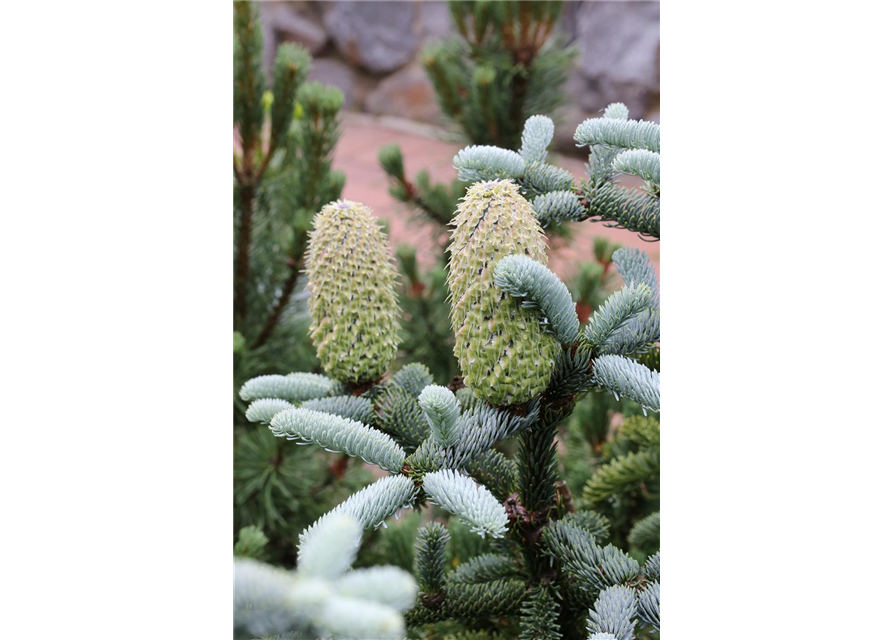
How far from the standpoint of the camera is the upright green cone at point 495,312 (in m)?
0.41

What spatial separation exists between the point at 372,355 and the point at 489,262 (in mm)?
126

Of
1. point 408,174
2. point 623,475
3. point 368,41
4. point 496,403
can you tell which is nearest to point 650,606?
point 496,403

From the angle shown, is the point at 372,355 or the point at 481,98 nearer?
the point at 372,355

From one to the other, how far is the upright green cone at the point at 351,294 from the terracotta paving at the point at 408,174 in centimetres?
19

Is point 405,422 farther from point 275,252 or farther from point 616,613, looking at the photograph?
point 275,252

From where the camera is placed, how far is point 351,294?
1.57 ft

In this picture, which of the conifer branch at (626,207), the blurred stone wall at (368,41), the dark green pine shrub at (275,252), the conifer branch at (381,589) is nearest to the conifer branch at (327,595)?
the conifer branch at (381,589)

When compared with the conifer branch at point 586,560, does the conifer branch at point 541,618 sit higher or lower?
lower

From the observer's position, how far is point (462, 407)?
1.54 ft

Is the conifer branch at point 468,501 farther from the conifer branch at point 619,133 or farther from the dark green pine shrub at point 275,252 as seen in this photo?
the dark green pine shrub at point 275,252

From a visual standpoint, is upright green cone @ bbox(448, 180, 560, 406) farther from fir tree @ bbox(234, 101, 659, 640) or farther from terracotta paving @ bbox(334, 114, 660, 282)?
terracotta paving @ bbox(334, 114, 660, 282)

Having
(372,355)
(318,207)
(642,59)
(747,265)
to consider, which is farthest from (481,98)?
(642,59)

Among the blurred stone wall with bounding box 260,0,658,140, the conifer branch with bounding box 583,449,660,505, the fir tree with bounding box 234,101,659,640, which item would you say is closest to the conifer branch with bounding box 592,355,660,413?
the fir tree with bounding box 234,101,659,640

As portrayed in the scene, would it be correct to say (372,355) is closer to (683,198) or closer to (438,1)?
(683,198)
